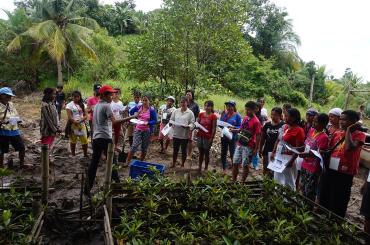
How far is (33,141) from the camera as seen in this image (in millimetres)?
9664

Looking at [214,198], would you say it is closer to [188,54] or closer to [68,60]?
[188,54]

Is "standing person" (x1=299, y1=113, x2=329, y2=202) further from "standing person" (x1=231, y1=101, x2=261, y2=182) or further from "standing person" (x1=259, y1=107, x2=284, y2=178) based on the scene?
"standing person" (x1=231, y1=101, x2=261, y2=182)

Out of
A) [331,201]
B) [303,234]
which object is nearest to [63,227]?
[303,234]

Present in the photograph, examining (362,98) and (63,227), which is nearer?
(63,227)

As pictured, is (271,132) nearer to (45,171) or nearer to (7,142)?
(45,171)

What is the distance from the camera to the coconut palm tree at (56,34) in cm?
2064

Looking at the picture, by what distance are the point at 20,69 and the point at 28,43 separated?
7.69ft

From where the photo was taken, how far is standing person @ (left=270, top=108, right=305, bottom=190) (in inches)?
189

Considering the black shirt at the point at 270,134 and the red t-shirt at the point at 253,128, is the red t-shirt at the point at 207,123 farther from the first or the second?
the black shirt at the point at 270,134

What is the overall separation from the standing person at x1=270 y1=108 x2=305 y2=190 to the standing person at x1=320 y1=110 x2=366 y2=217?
0.54 meters

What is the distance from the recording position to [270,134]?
19.1 ft

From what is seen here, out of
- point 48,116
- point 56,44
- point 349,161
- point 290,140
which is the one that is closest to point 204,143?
point 290,140

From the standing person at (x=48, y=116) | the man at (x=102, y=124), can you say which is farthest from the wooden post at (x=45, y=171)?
the standing person at (x=48, y=116)

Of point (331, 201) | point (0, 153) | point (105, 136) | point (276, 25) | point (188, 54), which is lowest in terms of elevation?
point (0, 153)
